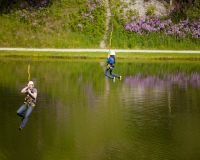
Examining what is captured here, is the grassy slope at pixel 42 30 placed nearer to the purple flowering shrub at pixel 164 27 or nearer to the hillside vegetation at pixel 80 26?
the hillside vegetation at pixel 80 26

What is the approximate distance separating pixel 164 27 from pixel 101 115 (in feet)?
156

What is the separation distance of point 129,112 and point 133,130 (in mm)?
5214

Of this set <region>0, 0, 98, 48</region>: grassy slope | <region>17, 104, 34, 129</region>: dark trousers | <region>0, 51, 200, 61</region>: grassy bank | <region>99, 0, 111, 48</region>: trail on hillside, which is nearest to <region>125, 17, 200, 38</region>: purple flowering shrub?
<region>99, 0, 111, 48</region>: trail on hillside

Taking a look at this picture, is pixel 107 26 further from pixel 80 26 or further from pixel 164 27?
pixel 164 27

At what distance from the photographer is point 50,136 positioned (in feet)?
93.4

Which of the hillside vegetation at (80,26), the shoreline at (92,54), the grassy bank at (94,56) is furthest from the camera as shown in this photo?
the hillside vegetation at (80,26)

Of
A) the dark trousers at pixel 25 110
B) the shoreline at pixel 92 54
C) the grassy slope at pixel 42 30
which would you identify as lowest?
the dark trousers at pixel 25 110

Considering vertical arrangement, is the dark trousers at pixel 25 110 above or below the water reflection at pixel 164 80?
above

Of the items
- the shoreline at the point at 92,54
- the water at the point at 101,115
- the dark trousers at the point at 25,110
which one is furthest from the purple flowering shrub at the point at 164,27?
the dark trousers at the point at 25,110

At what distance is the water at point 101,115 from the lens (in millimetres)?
25953

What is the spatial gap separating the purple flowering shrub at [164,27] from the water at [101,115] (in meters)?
21.8

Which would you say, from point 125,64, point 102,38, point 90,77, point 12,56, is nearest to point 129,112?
point 90,77

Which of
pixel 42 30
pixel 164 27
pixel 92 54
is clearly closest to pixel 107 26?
pixel 164 27

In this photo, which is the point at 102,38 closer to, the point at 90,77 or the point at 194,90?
the point at 90,77
